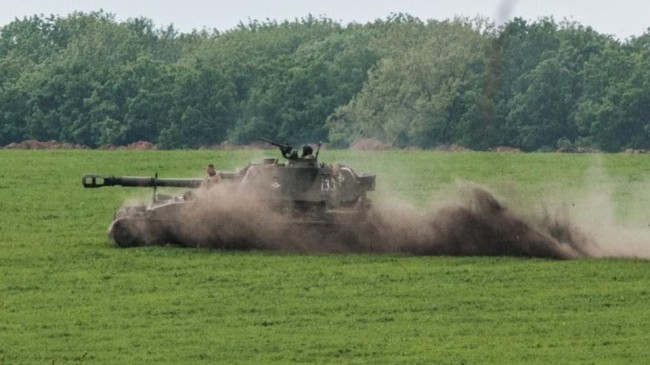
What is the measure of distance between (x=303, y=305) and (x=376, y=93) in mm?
34315

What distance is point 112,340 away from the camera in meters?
27.5

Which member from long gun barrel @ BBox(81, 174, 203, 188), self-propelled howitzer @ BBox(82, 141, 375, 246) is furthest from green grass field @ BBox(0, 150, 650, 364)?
long gun barrel @ BBox(81, 174, 203, 188)

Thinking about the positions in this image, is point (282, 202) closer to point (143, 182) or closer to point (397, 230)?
point (397, 230)

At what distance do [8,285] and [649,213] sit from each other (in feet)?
71.8

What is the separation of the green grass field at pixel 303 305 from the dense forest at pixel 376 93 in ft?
44.9

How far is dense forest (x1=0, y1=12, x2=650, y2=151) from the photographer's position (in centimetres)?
6266

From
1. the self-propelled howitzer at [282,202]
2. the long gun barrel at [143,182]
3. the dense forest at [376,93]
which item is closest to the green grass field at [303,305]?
the self-propelled howitzer at [282,202]

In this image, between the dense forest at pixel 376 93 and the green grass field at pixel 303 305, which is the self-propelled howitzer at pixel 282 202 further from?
Answer: the dense forest at pixel 376 93

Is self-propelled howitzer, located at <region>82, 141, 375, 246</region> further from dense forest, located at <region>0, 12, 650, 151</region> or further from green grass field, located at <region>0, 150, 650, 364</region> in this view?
dense forest, located at <region>0, 12, 650, 151</region>

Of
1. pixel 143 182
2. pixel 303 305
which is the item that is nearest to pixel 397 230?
pixel 143 182

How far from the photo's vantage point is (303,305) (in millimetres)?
31125

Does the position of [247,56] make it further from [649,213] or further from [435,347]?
[435,347]

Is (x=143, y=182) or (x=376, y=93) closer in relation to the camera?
(x=143, y=182)

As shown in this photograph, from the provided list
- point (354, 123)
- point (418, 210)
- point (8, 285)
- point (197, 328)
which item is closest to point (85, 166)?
point (354, 123)
